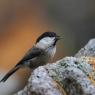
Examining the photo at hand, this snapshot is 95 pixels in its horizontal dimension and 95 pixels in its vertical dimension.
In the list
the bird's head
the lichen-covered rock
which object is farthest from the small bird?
the lichen-covered rock

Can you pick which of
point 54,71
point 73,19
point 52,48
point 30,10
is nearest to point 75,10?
point 73,19

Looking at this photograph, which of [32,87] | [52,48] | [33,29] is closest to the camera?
[32,87]

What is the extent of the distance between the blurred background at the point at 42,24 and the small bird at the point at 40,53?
13.3 ft

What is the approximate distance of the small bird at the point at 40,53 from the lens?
177 inches

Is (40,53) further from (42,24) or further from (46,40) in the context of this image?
(42,24)

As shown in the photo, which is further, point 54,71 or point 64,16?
point 64,16

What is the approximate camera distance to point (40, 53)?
4566 millimetres

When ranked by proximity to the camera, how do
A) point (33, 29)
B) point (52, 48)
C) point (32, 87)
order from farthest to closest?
point (33, 29) → point (52, 48) → point (32, 87)

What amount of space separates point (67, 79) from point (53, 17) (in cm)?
668

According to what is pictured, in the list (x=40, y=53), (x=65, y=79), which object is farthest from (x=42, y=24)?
(x=65, y=79)

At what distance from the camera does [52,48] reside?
4.52 meters

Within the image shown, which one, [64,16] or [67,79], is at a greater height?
[67,79]

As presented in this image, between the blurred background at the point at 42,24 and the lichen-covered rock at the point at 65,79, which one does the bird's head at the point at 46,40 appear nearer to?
the lichen-covered rock at the point at 65,79

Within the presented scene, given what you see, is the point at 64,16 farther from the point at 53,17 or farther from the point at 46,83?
the point at 46,83
